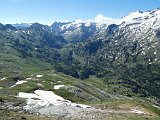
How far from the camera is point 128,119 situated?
77.2 meters

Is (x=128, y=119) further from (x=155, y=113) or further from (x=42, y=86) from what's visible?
(x=42, y=86)

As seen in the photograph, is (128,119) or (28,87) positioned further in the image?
(28,87)

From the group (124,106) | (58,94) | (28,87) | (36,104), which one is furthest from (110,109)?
(28,87)

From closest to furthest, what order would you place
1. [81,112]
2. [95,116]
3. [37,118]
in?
[37,118] < [95,116] < [81,112]

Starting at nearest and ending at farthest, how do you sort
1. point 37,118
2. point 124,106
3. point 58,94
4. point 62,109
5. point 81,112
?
point 37,118, point 81,112, point 62,109, point 124,106, point 58,94

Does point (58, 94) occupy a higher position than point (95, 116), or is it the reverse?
point (95, 116)

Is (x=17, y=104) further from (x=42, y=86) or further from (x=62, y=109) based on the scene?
(x=42, y=86)

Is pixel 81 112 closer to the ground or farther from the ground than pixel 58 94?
farther from the ground

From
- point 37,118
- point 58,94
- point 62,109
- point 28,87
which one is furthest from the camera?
point 28,87

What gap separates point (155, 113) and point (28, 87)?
88516mm

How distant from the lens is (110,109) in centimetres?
9638

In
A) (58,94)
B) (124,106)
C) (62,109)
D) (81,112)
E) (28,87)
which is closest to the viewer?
(81,112)

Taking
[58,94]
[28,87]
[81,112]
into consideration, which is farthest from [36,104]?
[28,87]

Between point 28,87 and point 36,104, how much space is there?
6965 centimetres
